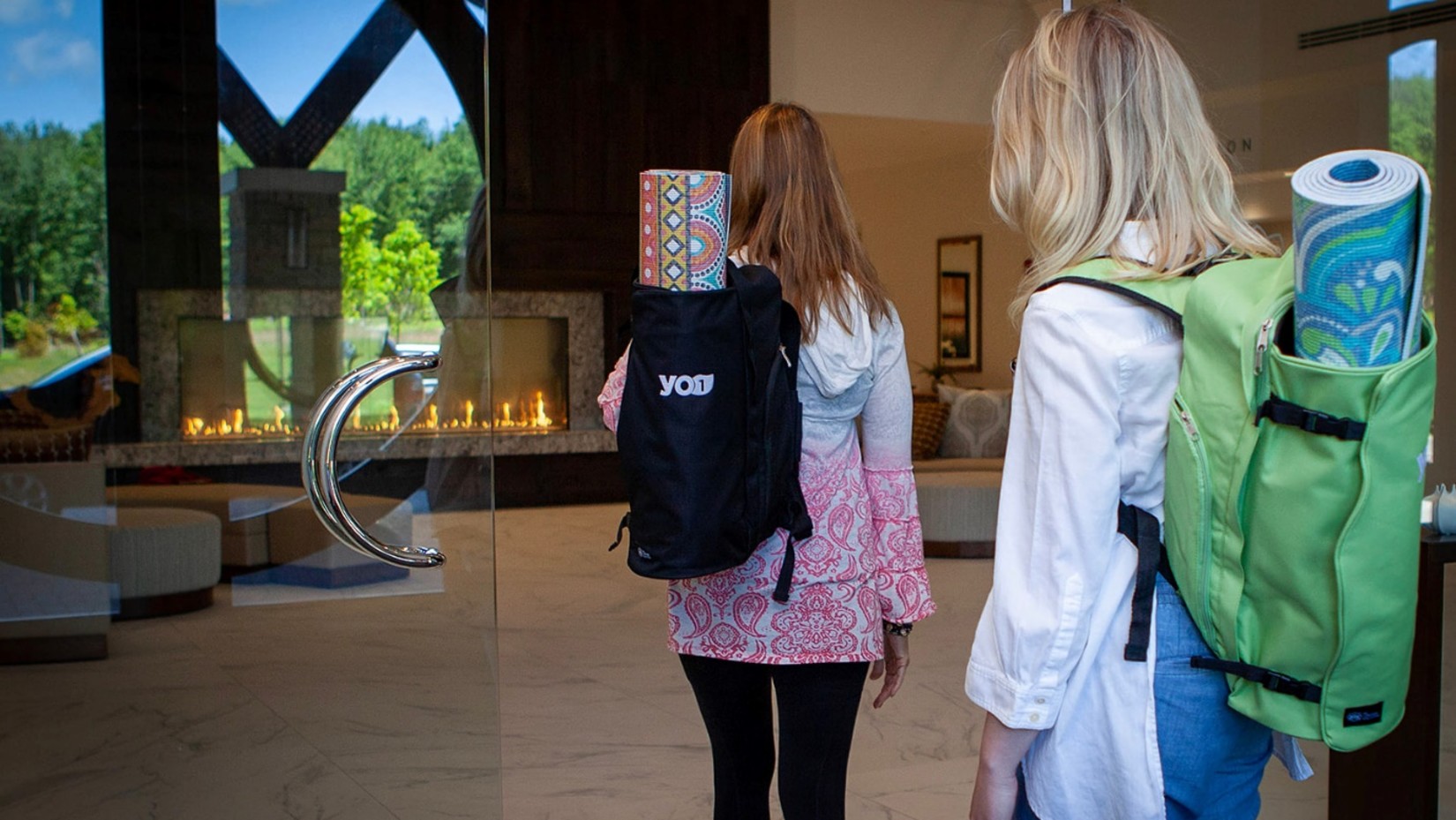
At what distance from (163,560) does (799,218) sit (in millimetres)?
950

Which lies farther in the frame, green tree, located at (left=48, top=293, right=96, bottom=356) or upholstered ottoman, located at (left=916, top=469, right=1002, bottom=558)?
upholstered ottoman, located at (left=916, top=469, right=1002, bottom=558)

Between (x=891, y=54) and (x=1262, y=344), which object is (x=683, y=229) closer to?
(x=1262, y=344)

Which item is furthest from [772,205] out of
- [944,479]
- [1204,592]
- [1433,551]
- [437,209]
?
[944,479]

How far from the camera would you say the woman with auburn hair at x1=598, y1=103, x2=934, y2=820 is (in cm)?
171

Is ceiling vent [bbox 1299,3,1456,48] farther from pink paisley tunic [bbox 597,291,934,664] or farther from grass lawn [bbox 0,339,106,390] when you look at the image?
grass lawn [bbox 0,339,106,390]

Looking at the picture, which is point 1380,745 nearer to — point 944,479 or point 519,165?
point 944,479

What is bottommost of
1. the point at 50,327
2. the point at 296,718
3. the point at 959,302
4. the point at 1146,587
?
the point at 296,718

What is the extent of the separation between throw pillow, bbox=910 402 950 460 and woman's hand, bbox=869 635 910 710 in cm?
575

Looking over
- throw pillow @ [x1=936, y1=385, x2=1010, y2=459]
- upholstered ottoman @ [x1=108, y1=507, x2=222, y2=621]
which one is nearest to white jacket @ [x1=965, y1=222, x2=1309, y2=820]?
upholstered ottoman @ [x1=108, y1=507, x2=222, y2=621]

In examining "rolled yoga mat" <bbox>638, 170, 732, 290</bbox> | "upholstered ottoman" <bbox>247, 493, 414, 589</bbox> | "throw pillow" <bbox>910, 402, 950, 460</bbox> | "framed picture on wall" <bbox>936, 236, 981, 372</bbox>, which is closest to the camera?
"rolled yoga mat" <bbox>638, 170, 732, 290</bbox>

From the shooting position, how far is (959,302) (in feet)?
35.8

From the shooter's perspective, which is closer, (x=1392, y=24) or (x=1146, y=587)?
(x=1146, y=587)

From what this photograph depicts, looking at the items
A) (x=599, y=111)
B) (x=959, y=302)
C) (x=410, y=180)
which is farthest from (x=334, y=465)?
(x=959, y=302)

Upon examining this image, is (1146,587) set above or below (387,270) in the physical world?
below
